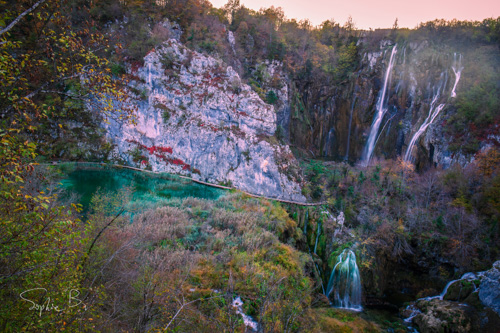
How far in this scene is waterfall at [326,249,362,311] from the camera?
1504cm

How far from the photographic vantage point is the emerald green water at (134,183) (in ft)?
71.4

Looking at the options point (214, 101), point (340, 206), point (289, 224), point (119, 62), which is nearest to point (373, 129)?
point (340, 206)

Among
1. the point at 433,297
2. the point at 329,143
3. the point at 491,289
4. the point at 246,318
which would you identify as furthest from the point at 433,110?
the point at 246,318

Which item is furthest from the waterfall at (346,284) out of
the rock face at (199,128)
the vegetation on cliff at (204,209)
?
the rock face at (199,128)

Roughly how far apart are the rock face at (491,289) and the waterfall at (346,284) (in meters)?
6.17

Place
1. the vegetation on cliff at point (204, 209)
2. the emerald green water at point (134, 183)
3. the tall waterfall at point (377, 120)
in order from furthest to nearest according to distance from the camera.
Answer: the tall waterfall at point (377, 120) → the emerald green water at point (134, 183) → the vegetation on cliff at point (204, 209)

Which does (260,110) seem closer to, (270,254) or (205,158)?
(205,158)

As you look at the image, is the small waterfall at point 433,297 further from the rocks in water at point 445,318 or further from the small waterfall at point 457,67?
the small waterfall at point 457,67

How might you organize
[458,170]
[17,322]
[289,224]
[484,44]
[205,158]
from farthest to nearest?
[484,44] < [205,158] < [458,170] < [289,224] < [17,322]

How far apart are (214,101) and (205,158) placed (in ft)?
24.7

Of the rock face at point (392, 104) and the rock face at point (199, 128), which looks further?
the rock face at point (392, 104)

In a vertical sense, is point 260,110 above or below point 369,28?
below

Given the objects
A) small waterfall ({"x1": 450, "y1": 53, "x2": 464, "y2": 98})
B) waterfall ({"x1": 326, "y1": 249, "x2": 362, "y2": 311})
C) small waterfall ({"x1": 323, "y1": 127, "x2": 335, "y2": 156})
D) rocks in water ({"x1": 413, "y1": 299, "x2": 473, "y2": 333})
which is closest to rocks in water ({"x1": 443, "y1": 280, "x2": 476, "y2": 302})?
rocks in water ({"x1": 413, "y1": 299, "x2": 473, "y2": 333})

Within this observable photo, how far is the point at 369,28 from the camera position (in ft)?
149
